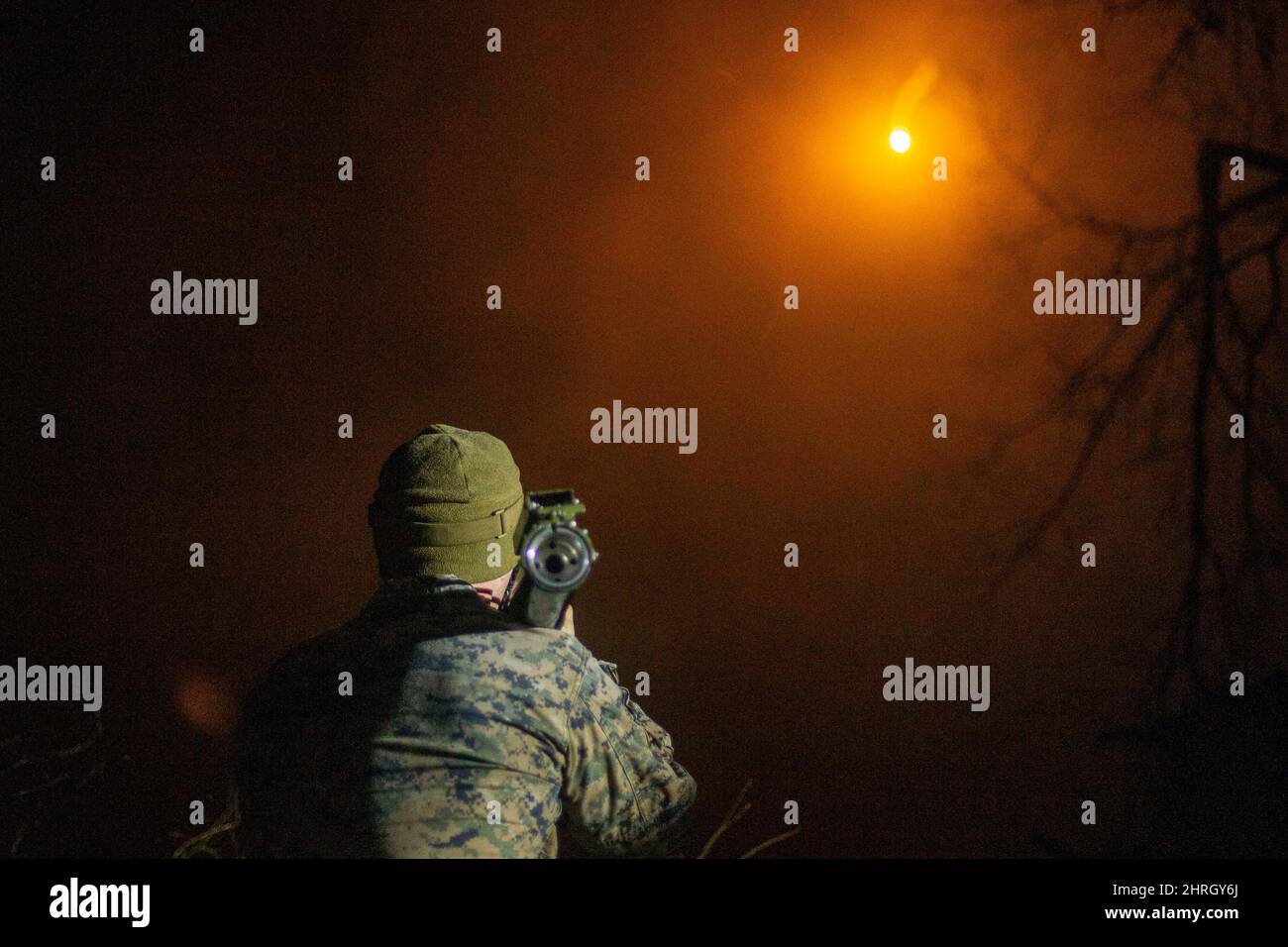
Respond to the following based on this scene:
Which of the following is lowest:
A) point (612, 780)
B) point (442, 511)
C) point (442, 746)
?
point (612, 780)

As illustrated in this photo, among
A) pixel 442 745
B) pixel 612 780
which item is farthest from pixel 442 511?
pixel 612 780

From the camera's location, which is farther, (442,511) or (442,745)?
(442,511)

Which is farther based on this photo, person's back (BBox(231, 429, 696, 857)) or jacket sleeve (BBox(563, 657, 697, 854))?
jacket sleeve (BBox(563, 657, 697, 854))

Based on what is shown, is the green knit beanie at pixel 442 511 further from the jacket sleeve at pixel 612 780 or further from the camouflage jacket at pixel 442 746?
the jacket sleeve at pixel 612 780

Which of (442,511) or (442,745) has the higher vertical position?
(442,511)

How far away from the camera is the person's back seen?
6.07 feet

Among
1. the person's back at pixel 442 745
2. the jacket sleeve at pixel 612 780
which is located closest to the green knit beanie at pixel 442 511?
the person's back at pixel 442 745

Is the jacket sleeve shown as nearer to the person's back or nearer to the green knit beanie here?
the person's back

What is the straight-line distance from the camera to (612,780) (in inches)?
78.4

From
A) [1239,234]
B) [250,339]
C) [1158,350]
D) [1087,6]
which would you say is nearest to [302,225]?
[250,339]

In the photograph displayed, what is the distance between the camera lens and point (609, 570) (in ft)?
12.2

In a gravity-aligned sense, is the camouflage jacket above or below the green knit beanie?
below

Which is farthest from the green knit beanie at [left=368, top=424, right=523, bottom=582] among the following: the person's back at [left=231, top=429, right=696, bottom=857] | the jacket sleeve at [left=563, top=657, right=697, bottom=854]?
the jacket sleeve at [left=563, top=657, right=697, bottom=854]

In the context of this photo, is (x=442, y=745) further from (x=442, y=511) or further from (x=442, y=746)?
(x=442, y=511)
